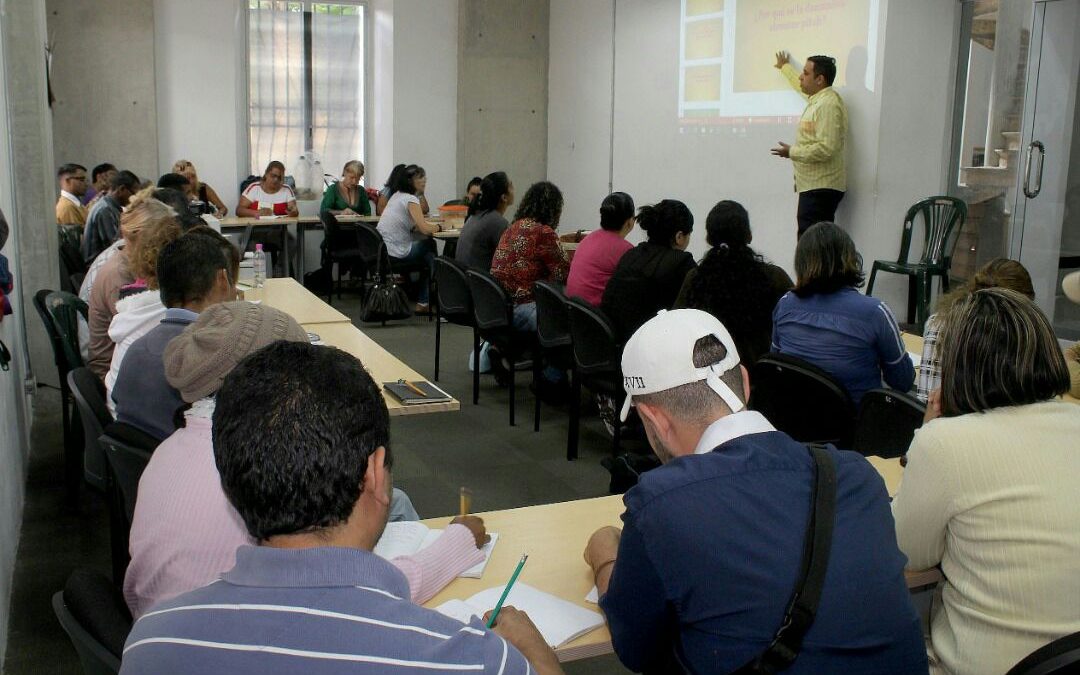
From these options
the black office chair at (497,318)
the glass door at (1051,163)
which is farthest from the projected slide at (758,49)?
the black office chair at (497,318)

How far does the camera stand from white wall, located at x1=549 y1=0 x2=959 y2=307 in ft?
22.4

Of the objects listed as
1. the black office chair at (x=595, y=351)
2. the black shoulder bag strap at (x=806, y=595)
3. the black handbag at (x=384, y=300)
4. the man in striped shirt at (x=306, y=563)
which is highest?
the man in striped shirt at (x=306, y=563)

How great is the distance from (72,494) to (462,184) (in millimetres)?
7082

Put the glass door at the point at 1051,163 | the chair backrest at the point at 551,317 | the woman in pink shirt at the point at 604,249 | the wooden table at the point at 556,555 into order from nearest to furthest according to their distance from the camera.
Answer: the wooden table at the point at 556,555 → the chair backrest at the point at 551,317 → the woman in pink shirt at the point at 604,249 → the glass door at the point at 1051,163

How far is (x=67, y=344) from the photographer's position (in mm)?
3859

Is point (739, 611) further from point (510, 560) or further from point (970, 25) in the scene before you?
point (970, 25)

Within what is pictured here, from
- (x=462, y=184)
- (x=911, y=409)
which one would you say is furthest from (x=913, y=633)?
(x=462, y=184)

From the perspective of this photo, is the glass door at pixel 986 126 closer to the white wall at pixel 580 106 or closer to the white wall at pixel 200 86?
the white wall at pixel 580 106

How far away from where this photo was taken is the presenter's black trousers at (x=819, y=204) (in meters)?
7.01

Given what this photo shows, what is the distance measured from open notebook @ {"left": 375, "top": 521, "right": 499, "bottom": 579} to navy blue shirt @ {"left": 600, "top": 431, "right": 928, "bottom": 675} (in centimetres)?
55

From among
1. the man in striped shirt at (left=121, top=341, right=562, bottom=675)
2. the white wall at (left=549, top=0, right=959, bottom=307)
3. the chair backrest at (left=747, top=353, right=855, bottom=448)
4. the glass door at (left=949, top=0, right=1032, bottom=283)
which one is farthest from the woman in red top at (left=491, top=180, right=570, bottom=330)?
the man in striped shirt at (left=121, top=341, right=562, bottom=675)

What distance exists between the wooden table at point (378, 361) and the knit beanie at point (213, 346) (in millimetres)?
883

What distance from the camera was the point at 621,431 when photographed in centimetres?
501

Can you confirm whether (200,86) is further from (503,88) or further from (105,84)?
(503,88)
